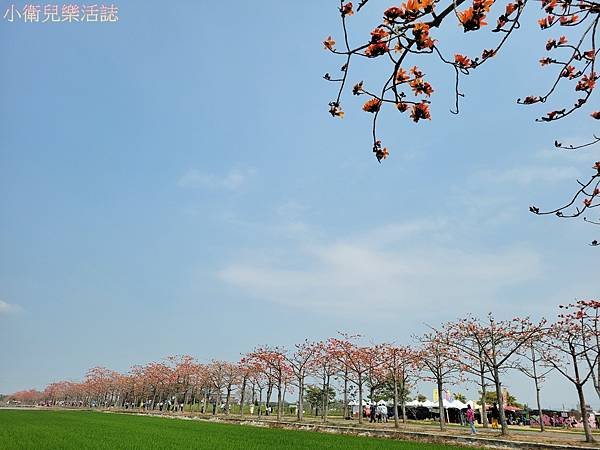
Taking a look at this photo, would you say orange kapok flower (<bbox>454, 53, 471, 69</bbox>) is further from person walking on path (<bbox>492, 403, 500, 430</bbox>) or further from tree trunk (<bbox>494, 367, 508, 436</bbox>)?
person walking on path (<bbox>492, 403, 500, 430</bbox>)

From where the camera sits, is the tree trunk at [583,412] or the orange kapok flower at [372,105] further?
the tree trunk at [583,412]

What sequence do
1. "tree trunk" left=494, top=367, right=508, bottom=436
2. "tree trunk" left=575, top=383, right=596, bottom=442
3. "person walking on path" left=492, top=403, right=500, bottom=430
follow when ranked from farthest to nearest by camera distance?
"person walking on path" left=492, top=403, right=500, bottom=430, "tree trunk" left=494, top=367, right=508, bottom=436, "tree trunk" left=575, top=383, right=596, bottom=442

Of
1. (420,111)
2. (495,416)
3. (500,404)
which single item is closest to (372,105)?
(420,111)

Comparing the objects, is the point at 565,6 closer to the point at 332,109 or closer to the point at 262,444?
the point at 332,109

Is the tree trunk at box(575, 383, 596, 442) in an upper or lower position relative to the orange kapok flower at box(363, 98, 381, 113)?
lower

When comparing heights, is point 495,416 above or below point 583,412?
below

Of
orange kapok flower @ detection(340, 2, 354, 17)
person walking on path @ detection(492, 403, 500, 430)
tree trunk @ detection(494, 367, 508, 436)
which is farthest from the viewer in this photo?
person walking on path @ detection(492, 403, 500, 430)

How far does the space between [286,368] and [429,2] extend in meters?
34.8

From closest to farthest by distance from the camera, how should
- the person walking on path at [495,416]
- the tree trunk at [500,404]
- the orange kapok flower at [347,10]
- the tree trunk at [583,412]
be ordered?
the orange kapok flower at [347,10] → the tree trunk at [583,412] → the tree trunk at [500,404] → the person walking on path at [495,416]

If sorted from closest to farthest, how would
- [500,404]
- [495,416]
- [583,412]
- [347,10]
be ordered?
[347,10]
[583,412]
[500,404]
[495,416]

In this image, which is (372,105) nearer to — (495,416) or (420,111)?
(420,111)

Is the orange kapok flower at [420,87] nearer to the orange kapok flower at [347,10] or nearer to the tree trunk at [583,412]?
the orange kapok flower at [347,10]

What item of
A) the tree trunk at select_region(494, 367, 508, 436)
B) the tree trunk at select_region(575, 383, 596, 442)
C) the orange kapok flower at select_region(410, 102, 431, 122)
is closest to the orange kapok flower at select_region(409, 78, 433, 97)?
the orange kapok flower at select_region(410, 102, 431, 122)

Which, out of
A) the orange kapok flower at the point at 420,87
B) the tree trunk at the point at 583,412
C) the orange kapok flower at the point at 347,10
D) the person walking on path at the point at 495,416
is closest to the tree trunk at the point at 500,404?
the tree trunk at the point at 583,412
